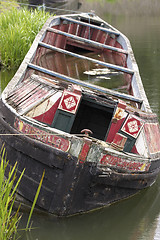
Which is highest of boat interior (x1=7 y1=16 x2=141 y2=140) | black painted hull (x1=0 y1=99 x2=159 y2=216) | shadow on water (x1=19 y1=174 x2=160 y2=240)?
boat interior (x1=7 y1=16 x2=141 y2=140)

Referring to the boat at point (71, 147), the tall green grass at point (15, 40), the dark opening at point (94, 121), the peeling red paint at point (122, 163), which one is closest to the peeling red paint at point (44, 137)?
the boat at point (71, 147)

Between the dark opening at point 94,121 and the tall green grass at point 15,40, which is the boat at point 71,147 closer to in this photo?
the dark opening at point 94,121

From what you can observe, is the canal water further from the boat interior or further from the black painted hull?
the boat interior

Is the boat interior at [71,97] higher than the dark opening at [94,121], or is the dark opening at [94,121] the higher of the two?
the boat interior at [71,97]

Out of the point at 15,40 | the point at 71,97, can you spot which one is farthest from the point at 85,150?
the point at 15,40

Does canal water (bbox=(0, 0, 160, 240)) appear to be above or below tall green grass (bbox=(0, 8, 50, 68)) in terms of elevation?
below

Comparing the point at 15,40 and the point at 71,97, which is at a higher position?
the point at 71,97

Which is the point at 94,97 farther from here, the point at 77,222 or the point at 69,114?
the point at 77,222

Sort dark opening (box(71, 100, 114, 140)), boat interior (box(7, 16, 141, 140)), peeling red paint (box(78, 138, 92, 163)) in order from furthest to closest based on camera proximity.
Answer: dark opening (box(71, 100, 114, 140)) < boat interior (box(7, 16, 141, 140)) < peeling red paint (box(78, 138, 92, 163))

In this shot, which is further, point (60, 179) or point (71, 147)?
point (60, 179)

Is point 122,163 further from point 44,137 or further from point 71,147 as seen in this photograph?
point 44,137

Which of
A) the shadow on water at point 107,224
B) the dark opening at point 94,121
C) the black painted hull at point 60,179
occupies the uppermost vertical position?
the dark opening at point 94,121

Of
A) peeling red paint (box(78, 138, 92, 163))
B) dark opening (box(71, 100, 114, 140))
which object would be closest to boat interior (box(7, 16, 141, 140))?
dark opening (box(71, 100, 114, 140))

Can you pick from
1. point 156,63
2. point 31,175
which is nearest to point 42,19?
point 156,63
